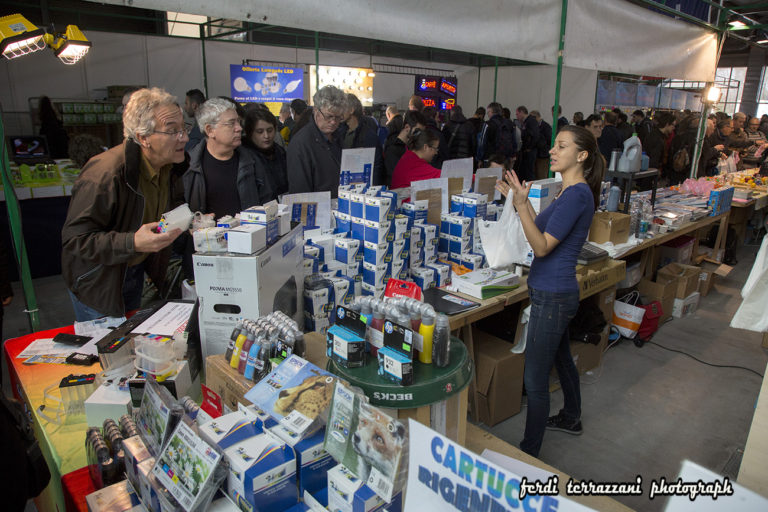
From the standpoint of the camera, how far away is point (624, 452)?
2.84 meters

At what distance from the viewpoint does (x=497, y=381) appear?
3002mm

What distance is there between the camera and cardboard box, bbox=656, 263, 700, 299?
467 centimetres

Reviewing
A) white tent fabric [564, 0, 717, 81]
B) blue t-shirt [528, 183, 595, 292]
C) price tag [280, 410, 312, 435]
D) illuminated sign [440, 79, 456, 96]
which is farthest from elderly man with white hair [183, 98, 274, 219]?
illuminated sign [440, 79, 456, 96]

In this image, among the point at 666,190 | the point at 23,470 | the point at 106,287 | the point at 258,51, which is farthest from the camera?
the point at 258,51

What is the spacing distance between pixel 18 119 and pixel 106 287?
30.3ft

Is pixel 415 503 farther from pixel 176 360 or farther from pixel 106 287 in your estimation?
pixel 106 287

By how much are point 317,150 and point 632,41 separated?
3666mm

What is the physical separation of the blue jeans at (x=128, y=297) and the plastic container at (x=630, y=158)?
12.3 ft

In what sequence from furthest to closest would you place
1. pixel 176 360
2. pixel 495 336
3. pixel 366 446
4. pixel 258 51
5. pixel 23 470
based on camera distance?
pixel 258 51 < pixel 495 336 < pixel 176 360 < pixel 23 470 < pixel 366 446

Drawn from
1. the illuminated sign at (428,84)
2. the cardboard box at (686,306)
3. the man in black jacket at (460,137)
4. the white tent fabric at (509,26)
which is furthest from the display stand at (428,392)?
the illuminated sign at (428,84)

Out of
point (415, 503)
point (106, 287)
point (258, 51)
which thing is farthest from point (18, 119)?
point (415, 503)

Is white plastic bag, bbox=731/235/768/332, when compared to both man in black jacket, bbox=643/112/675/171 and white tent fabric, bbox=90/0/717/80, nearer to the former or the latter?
white tent fabric, bbox=90/0/717/80

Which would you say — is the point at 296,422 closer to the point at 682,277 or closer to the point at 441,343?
the point at 441,343

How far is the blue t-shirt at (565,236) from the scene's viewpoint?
2.27 metres
